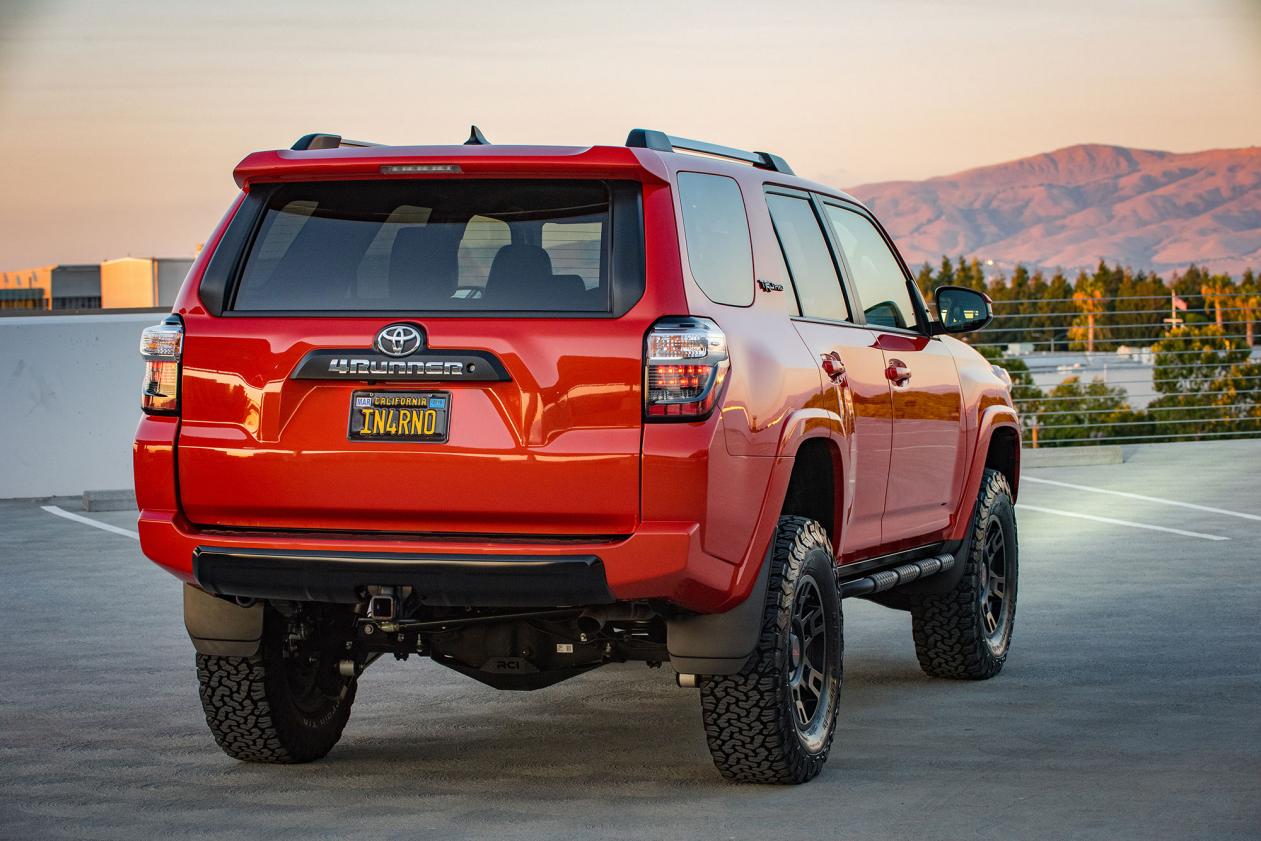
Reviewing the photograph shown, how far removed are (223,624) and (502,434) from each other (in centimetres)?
143

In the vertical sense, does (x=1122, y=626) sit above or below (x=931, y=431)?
below

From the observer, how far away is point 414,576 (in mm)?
5711

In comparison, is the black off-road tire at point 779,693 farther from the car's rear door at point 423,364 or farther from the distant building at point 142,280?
the distant building at point 142,280

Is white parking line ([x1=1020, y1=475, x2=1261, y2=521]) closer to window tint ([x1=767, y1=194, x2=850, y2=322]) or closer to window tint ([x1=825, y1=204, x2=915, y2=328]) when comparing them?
window tint ([x1=825, y1=204, x2=915, y2=328])

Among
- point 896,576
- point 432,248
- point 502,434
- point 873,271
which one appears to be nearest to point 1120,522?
point 873,271

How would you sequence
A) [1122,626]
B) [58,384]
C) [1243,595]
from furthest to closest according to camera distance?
[58,384] → [1243,595] → [1122,626]

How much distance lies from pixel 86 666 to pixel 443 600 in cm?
417

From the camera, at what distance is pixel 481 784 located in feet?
21.5

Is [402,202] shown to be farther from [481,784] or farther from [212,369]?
[481,784]

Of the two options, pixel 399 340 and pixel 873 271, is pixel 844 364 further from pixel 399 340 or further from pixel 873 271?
pixel 399 340

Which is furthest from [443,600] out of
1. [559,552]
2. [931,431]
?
[931,431]

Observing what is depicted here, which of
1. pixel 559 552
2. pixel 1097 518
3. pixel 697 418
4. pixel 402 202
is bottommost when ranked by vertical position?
pixel 1097 518

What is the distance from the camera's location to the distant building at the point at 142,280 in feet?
222

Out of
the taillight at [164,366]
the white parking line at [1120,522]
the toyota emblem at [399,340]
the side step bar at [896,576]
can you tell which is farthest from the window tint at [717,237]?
the white parking line at [1120,522]
